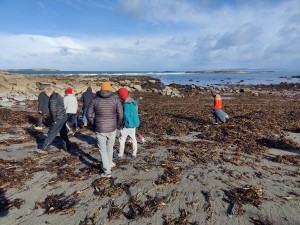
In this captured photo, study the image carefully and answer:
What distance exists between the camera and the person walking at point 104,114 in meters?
5.89

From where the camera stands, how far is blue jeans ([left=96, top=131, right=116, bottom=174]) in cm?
606

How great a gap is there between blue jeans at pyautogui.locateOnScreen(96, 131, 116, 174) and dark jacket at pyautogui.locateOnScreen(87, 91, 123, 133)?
133mm

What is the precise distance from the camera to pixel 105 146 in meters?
6.20

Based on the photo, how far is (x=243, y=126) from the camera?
37.3 ft

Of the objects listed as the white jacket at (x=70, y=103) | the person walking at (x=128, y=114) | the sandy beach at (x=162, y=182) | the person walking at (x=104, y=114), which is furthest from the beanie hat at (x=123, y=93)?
the white jacket at (x=70, y=103)

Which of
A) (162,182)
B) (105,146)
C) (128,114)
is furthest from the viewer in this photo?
(128,114)

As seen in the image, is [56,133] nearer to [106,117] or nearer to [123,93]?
[123,93]

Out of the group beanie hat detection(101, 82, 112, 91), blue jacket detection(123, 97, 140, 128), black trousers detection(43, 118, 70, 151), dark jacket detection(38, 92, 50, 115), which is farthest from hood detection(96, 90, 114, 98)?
dark jacket detection(38, 92, 50, 115)

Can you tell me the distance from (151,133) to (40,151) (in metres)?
4.51

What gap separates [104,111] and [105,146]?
0.86 metres

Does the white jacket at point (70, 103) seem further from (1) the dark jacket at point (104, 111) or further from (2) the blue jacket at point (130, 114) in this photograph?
(1) the dark jacket at point (104, 111)

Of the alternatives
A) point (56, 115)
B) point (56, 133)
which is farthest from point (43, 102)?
point (56, 115)

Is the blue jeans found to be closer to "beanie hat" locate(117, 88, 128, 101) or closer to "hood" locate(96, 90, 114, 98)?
"hood" locate(96, 90, 114, 98)

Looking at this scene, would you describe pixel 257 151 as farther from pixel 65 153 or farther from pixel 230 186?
pixel 65 153
